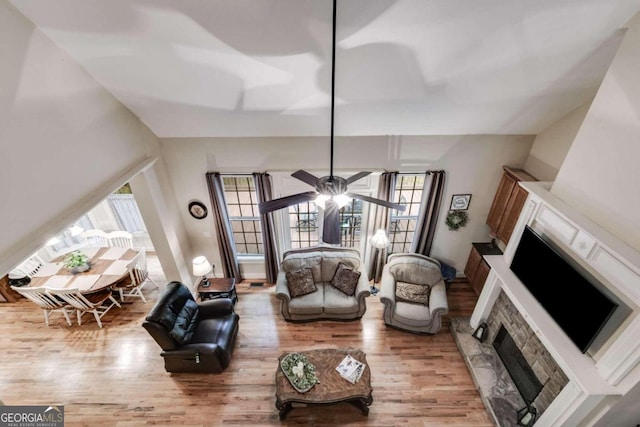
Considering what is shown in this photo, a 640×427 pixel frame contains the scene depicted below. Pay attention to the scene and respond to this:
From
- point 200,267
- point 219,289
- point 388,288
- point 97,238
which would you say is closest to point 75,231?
point 97,238

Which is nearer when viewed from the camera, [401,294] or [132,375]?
[132,375]

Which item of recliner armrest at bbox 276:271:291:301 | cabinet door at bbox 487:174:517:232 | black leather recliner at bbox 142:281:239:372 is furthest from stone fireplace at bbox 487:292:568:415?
black leather recliner at bbox 142:281:239:372

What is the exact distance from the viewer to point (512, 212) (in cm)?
460

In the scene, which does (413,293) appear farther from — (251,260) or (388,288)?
(251,260)

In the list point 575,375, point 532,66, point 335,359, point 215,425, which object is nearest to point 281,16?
point 532,66

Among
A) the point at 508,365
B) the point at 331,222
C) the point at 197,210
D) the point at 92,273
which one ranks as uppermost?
the point at 331,222

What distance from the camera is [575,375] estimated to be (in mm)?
2752

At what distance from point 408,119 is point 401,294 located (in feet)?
9.21

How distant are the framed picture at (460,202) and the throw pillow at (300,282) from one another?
2.84m

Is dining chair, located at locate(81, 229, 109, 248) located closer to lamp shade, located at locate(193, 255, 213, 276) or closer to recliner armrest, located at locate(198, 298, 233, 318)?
lamp shade, located at locate(193, 255, 213, 276)

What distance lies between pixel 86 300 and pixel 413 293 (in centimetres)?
535

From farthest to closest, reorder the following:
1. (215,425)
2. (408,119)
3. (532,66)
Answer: (408,119), (215,425), (532,66)

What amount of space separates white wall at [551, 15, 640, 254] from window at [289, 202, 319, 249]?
12.5 ft

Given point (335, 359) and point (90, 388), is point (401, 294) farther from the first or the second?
point (90, 388)
